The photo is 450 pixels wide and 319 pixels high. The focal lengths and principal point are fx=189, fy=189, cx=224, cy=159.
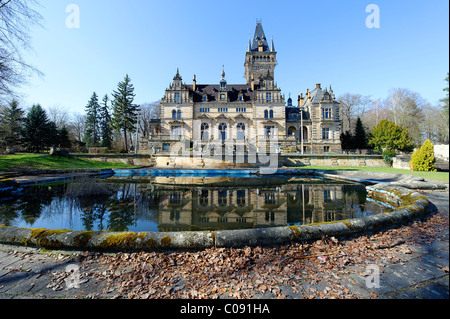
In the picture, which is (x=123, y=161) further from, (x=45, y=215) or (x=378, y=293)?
(x=378, y=293)

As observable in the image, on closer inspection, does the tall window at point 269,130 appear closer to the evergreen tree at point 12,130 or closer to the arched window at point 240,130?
the arched window at point 240,130

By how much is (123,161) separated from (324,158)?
29.9 meters

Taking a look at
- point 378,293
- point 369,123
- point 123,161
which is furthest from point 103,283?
point 369,123

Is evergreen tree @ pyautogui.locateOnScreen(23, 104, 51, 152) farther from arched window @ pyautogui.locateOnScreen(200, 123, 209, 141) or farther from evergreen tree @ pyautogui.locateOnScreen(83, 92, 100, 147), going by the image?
arched window @ pyautogui.locateOnScreen(200, 123, 209, 141)

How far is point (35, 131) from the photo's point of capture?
31.5 meters

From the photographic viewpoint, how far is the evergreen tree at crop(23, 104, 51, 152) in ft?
102

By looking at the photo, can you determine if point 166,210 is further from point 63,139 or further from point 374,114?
point 374,114

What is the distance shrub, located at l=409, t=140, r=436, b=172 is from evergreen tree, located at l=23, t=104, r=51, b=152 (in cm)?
5060

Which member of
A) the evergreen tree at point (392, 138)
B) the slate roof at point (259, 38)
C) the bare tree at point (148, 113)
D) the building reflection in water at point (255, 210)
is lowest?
the building reflection in water at point (255, 210)

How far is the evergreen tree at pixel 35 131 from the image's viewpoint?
31.2 m

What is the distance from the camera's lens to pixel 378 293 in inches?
81.4

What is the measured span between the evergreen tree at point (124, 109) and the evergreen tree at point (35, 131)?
35.8 feet

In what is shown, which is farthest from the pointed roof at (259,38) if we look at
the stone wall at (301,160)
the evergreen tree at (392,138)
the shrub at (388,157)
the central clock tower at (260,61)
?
the shrub at (388,157)

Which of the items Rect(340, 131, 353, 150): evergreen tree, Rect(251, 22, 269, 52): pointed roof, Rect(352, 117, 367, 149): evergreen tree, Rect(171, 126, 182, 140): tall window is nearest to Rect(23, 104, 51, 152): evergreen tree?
Rect(171, 126, 182, 140): tall window
